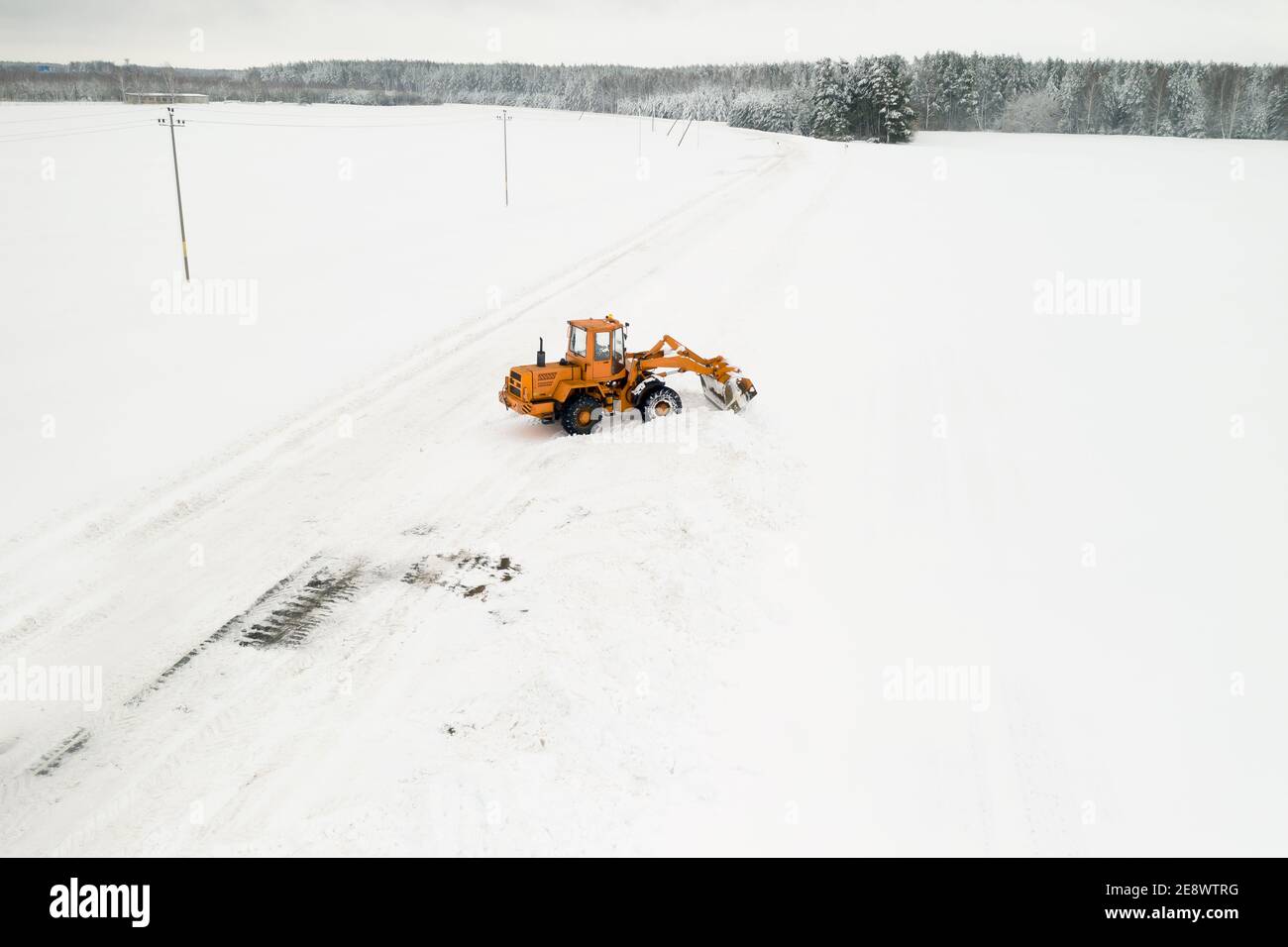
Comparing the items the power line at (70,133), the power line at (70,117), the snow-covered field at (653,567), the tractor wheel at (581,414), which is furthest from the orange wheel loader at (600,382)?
the power line at (70,117)

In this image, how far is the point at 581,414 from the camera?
16.1 m

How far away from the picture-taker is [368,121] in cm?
9081

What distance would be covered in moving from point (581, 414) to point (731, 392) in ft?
9.89

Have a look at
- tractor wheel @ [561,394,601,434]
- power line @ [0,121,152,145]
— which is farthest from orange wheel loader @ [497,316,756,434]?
power line @ [0,121,152,145]

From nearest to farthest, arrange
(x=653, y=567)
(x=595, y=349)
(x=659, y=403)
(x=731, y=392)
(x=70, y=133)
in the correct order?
(x=653, y=567), (x=595, y=349), (x=659, y=403), (x=731, y=392), (x=70, y=133)

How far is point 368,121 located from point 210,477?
86.8 meters

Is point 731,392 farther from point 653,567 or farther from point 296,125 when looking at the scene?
point 296,125

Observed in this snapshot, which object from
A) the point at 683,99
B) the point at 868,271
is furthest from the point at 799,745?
the point at 683,99

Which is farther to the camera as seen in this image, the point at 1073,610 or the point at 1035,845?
the point at 1073,610

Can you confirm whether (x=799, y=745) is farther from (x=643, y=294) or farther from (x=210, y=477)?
(x=643, y=294)

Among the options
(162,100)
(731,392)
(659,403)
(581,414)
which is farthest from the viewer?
(162,100)

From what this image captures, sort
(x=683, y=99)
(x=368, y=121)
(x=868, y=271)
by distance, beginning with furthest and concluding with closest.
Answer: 1. (x=683, y=99)
2. (x=368, y=121)
3. (x=868, y=271)

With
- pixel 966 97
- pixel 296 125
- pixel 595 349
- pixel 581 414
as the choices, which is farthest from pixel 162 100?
pixel 581 414

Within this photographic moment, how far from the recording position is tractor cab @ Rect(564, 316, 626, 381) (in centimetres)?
1598
